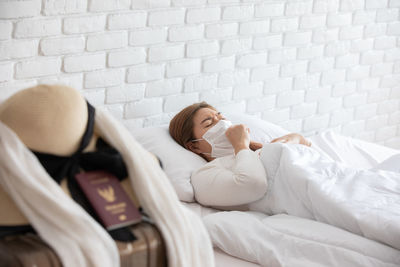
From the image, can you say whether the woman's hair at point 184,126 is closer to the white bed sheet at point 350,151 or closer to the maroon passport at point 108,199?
the white bed sheet at point 350,151

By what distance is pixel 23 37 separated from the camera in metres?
1.76

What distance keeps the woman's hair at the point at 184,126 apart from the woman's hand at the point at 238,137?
0.15 metres

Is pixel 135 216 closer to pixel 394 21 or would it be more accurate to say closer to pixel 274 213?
pixel 274 213

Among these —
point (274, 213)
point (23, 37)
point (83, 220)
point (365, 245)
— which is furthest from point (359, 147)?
point (83, 220)

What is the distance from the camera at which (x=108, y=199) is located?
1.06 metres

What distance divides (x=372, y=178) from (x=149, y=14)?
3.34 ft

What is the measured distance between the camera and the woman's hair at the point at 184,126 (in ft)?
6.67

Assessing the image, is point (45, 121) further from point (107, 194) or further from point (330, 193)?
point (330, 193)

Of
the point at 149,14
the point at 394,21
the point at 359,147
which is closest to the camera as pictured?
the point at 149,14

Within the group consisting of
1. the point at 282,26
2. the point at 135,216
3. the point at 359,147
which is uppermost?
the point at 282,26

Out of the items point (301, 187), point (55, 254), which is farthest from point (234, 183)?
point (55, 254)

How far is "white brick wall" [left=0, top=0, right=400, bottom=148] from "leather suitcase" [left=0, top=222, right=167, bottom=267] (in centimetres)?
68

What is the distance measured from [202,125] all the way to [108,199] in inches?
39.6

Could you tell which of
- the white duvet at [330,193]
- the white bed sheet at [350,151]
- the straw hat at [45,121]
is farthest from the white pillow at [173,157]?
the straw hat at [45,121]
